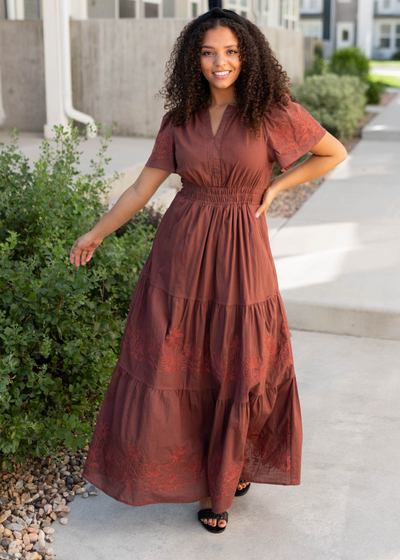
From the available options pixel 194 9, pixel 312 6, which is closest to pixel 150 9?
pixel 194 9

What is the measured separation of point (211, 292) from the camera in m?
2.28

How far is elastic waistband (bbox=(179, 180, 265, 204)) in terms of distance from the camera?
2242 mm

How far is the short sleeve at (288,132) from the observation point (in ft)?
7.15

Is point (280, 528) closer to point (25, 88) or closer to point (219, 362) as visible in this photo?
point (219, 362)

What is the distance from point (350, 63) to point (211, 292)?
57.1ft

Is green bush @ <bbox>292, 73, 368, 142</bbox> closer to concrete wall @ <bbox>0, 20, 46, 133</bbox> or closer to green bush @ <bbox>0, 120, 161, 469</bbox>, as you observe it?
concrete wall @ <bbox>0, 20, 46, 133</bbox>

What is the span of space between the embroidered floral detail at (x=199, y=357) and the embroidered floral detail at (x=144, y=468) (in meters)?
0.31

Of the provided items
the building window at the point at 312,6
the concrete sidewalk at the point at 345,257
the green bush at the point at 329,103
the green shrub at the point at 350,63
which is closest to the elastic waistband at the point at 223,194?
the concrete sidewalk at the point at 345,257

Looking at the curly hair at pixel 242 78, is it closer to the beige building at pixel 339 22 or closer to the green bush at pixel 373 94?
the green bush at pixel 373 94

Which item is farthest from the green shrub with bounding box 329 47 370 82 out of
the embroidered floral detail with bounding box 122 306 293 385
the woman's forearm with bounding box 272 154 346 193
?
the embroidered floral detail with bounding box 122 306 293 385

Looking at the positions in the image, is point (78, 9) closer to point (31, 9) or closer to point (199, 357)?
point (31, 9)

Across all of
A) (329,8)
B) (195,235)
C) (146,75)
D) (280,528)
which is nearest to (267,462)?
(280,528)

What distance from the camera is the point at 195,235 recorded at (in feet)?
7.39

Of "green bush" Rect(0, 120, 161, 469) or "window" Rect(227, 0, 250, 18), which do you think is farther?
"window" Rect(227, 0, 250, 18)
